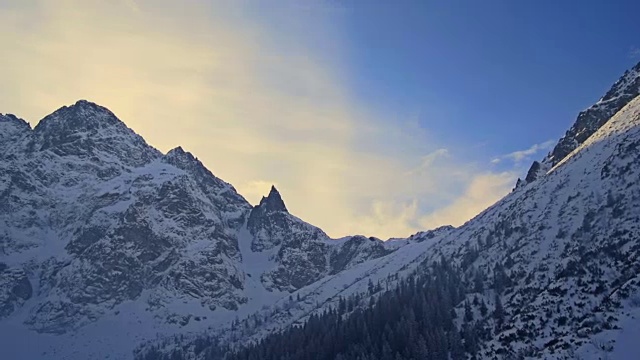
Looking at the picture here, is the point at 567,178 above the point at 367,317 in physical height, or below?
above

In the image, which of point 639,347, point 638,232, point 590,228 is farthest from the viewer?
point 590,228

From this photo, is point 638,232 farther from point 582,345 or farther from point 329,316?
point 329,316

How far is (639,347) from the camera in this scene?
77062 mm

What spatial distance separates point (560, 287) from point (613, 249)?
12916 mm

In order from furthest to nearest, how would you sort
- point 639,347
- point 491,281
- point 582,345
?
point 491,281 → point 582,345 → point 639,347

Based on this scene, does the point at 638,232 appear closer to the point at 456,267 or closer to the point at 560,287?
the point at 560,287

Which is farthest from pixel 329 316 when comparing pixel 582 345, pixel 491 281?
pixel 582 345

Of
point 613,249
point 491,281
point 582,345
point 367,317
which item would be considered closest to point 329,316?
point 367,317

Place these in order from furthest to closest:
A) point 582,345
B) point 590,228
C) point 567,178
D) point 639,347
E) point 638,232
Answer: point 567,178 → point 590,228 → point 638,232 → point 582,345 → point 639,347

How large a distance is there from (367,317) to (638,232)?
69755 millimetres

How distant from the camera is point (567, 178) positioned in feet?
536

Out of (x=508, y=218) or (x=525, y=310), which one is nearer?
(x=525, y=310)

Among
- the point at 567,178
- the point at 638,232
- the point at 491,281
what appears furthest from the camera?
the point at 567,178

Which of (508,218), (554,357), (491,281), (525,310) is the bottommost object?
(554,357)
